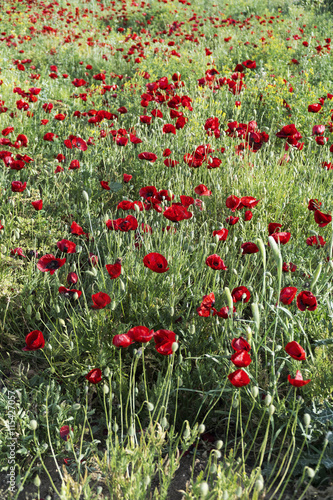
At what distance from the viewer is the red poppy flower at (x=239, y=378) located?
1.30 metres

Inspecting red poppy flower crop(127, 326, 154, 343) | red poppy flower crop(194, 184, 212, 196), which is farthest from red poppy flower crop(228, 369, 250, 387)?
red poppy flower crop(194, 184, 212, 196)

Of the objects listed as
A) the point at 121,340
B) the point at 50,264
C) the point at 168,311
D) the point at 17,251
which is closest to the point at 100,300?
the point at 121,340

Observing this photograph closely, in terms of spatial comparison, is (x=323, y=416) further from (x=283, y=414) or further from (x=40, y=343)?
(x=40, y=343)

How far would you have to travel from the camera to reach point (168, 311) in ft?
6.51

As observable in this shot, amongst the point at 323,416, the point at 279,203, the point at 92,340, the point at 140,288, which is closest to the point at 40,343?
the point at 92,340

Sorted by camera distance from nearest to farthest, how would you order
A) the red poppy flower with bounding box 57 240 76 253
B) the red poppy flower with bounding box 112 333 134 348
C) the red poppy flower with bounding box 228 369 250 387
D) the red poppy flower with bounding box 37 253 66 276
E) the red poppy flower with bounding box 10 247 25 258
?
the red poppy flower with bounding box 228 369 250 387 → the red poppy flower with bounding box 112 333 134 348 → the red poppy flower with bounding box 37 253 66 276 → the red poppy flower with bounding box 57 240 76 253 → the red poppy flower with bounding box 10 247 25 258

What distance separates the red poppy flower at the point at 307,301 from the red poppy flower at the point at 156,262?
20.5 inches

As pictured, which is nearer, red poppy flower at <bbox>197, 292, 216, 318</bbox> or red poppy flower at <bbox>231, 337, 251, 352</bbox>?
red poppy flower at <bbox>231, 337, 251, 352</bbox>

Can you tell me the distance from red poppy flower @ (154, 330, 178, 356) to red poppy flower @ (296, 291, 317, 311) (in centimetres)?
49

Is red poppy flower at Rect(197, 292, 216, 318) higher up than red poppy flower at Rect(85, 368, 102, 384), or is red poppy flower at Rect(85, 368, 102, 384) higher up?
red poppy flower at Rect(197, 292, 216, 318)

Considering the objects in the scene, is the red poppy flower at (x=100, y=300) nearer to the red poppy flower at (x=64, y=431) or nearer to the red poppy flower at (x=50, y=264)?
the red poppy flower at (x=50, y=264)

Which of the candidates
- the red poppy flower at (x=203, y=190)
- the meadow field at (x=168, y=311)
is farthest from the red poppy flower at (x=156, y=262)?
the red poppy flower at (x=203, y=190)

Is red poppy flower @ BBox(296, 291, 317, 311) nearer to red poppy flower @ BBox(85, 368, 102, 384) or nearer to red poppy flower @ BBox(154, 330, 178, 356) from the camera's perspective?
red poppy flower @ BBox(154, 330, 178, 356)

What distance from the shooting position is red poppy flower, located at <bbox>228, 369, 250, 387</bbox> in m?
1.30
